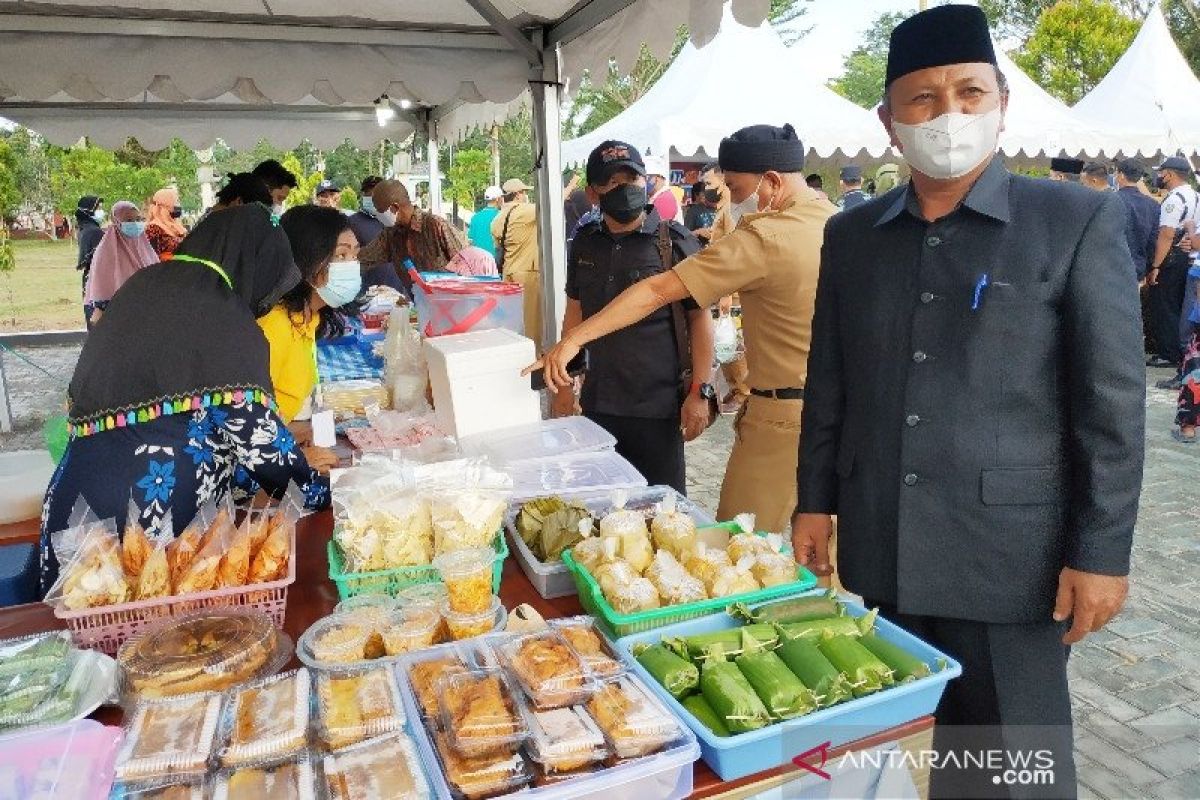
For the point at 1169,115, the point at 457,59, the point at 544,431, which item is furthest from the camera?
the point at 1169,115

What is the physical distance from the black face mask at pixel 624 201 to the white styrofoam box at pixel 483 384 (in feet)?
3.63

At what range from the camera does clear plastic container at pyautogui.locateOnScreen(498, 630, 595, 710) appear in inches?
52.6

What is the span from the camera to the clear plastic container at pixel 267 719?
1249 mm

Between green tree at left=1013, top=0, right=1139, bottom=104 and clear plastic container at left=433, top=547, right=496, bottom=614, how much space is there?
27302mm

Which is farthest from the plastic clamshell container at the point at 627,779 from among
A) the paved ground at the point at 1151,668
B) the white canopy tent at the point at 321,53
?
the white canopy tent at the point at 321,53

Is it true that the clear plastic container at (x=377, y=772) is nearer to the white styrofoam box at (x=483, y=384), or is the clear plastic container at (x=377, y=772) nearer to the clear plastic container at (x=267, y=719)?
the clear plastic container at (x=267, y=719)

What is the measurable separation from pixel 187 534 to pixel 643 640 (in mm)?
1100

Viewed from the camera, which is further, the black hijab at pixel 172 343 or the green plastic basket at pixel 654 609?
the black hijab at pixel 172 343

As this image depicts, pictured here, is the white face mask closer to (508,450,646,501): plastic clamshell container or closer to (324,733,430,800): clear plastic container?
(508,450,646,501): plastic clamshell container

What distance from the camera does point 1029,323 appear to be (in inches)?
65.0

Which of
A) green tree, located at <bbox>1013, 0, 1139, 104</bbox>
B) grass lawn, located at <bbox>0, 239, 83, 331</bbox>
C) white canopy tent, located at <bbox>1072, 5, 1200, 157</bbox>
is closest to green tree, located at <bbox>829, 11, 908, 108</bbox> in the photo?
green tree, located at <bbox>1013, 0, 1139, 104</bbox>

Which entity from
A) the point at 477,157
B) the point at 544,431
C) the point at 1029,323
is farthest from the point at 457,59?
the point at 477,157

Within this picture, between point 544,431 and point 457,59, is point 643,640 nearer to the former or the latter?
point 544,431

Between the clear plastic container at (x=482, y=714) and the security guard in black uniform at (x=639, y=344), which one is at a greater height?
the security guard in black uniform at (x=639, y=344)
